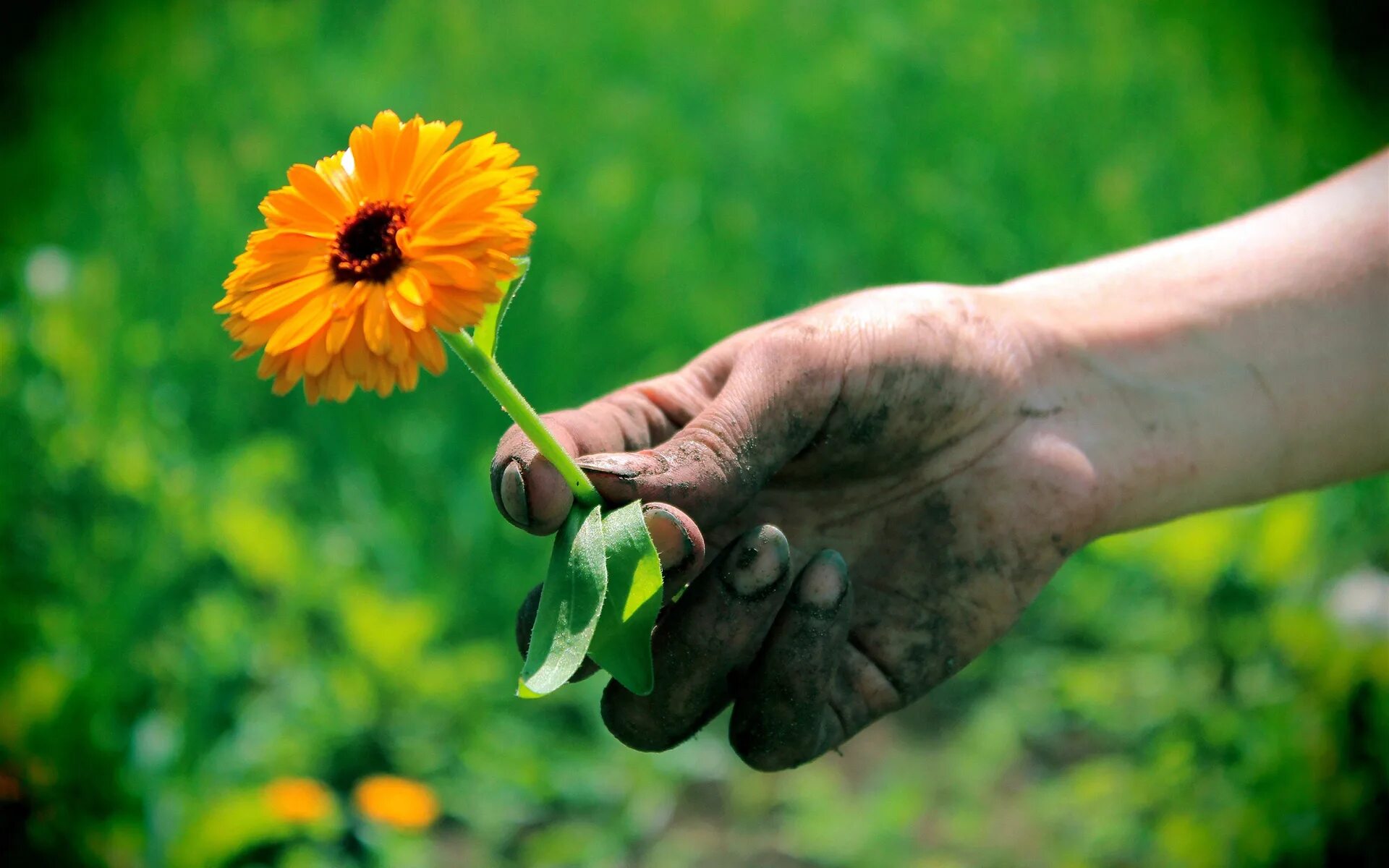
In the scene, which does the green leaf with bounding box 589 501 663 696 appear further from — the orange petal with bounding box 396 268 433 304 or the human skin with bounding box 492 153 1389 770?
the orange petal with bounding box 396 268 433 304

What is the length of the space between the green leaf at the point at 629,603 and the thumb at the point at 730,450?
7 centimetres

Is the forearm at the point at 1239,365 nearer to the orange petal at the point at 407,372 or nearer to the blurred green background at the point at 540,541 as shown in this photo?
the blurred green background at the point at 540,541

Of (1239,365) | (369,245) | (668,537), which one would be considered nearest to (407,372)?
(369,245)

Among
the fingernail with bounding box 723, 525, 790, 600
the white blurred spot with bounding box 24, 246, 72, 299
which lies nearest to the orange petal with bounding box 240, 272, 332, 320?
the fingernail with bounding box 723, 525, 790, 600

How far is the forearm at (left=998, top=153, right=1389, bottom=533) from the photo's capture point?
1884 mm

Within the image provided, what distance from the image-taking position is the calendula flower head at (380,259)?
1132 millimetres

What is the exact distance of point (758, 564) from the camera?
1464 millimetres

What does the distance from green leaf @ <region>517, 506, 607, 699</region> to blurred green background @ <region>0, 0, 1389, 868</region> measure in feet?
3.12

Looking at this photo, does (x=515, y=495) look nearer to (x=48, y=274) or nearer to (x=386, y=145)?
(x=386, y=145)

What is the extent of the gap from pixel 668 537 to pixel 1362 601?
1.72 m

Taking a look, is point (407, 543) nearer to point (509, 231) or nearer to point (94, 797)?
A: point (94, 797)

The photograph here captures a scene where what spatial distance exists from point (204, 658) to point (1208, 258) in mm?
1900

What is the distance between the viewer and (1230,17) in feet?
16.5

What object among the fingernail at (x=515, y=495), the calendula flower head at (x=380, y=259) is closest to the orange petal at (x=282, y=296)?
the calendula flower head at (x=380, y=259)
